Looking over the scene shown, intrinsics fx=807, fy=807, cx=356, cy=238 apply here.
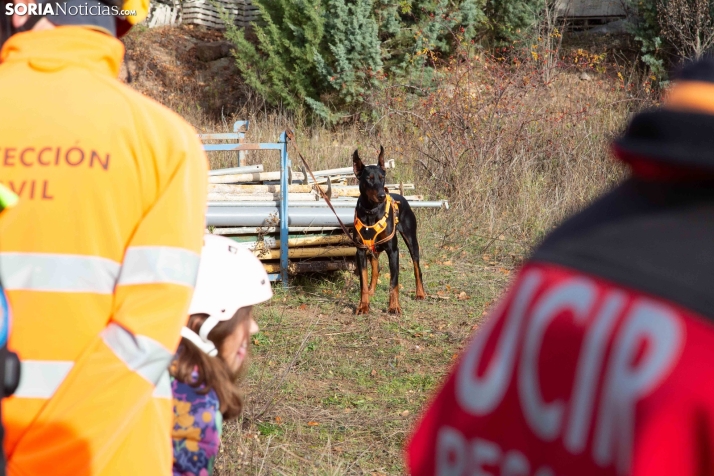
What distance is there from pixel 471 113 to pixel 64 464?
1295 cm

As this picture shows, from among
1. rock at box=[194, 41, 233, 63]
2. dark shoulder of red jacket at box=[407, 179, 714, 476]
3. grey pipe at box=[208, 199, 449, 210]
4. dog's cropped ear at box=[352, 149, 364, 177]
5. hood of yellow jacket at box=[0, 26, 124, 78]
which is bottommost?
grey pipe at box=[208, 199, 449, 210]

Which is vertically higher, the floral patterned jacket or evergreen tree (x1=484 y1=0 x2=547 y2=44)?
evergreen tree (x1=484 y1=0 x2=547 y2=44)

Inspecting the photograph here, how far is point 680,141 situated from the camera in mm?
850

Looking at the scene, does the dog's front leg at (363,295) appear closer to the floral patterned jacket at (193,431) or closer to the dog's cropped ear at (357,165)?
the dog's cropped ear at (357,165)

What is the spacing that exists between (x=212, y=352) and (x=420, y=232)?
9567 millimetres

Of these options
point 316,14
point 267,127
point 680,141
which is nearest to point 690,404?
point 680,141

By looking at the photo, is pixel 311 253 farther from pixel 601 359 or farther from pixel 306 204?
pixel 601 359

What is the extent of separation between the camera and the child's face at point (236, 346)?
230 cm

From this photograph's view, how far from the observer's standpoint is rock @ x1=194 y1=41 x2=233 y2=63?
2389cm

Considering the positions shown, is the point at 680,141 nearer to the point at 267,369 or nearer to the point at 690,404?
the point at 690,404

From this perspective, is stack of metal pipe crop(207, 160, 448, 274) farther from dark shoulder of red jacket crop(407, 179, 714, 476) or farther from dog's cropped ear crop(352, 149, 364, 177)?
dark shoulder of red jacket crop(407, 179, 714, 476)

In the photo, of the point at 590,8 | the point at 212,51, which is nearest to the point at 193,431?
the point at 212,51

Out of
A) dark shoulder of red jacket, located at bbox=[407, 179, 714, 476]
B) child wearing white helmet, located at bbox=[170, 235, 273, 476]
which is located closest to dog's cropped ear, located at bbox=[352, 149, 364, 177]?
child wearing white helmet, located at bbox=[170, 235, 273, 476]

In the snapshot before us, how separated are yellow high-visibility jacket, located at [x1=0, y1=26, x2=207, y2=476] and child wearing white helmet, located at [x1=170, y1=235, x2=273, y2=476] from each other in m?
0.41
